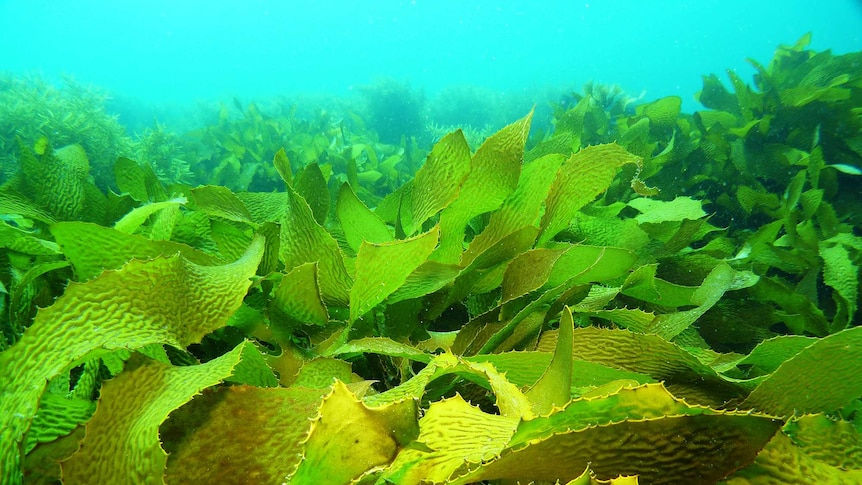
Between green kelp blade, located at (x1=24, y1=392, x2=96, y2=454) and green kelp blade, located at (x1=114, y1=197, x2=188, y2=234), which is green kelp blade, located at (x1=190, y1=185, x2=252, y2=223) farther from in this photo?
green kelp blade, located at (x1=24, y1=392, x2=96, y2=454)

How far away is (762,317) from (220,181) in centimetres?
185

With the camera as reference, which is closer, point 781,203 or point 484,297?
point 484,297

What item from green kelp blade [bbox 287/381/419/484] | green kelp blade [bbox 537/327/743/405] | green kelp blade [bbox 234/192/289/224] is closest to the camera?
green kelp blade [bbox 287/381/419/484]

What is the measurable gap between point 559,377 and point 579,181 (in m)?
0.37

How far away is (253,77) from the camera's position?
2399 inches

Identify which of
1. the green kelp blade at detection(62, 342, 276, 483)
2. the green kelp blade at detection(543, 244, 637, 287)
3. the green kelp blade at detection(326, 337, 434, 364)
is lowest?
the green kelp blade at detection(62, 342, 276, 483)


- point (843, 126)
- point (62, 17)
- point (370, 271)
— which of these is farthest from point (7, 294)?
point (62, 17)

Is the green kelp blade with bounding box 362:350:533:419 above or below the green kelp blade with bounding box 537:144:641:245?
below

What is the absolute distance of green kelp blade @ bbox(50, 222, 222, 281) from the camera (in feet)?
1.61

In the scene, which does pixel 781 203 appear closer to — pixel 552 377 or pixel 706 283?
pixel 706 283

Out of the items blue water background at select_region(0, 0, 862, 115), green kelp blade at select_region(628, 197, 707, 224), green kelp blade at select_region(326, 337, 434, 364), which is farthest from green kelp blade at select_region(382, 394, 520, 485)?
blue water background at select_region(0, 0, 862, 115)

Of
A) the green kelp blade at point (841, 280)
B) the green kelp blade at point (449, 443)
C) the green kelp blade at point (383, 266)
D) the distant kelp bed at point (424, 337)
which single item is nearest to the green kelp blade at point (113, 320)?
the distant kelp bed at point (424, 337)

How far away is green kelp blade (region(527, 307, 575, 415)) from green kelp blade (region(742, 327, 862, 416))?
196 millimetres

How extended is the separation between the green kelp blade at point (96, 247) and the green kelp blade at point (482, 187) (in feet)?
1.12
